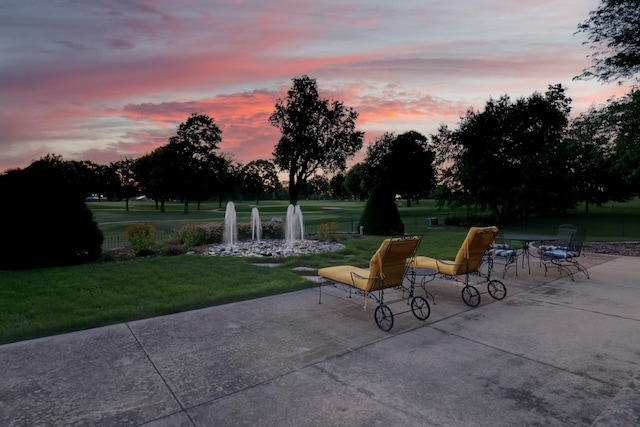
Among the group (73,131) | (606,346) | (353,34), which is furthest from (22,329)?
(73,131)

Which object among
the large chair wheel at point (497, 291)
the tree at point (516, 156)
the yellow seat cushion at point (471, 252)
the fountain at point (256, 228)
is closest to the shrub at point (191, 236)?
the fountain at point (256, 228)

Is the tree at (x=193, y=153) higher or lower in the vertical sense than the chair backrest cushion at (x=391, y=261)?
higher

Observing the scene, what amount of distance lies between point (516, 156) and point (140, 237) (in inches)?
1241

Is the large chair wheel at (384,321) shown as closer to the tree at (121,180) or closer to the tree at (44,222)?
the tree at (44,222)

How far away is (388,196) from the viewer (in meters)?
22.7

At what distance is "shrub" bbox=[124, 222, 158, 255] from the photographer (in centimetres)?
1409

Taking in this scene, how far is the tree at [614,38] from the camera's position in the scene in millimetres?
22500

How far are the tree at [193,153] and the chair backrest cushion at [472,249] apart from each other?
5900cm

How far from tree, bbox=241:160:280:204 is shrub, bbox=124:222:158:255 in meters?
89.2

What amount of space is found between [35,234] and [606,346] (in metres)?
14.3

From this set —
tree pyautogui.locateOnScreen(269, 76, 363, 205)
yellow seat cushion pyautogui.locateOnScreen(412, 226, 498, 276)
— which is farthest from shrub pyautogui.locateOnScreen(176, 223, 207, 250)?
tree pyautogui.locateOnScreen(269, 76, 363, 205)

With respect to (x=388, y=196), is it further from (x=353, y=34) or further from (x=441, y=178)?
(x=441, y=178)

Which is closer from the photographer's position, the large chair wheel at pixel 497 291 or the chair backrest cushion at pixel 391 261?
the chair backrest cushion at pixel 391 261

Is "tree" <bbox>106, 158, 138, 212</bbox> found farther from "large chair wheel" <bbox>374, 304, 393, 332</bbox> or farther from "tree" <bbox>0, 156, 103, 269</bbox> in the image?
"large chair wheel" <bbox>374, 304, 393, 332</bbox>
